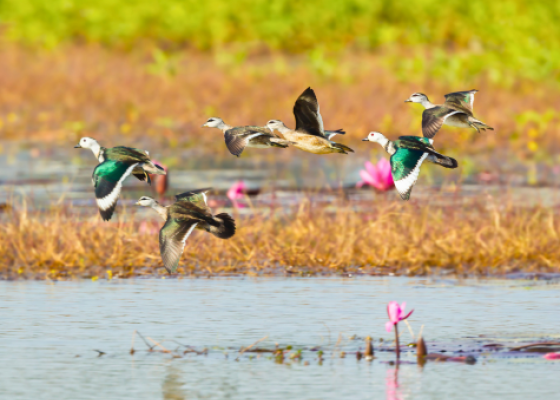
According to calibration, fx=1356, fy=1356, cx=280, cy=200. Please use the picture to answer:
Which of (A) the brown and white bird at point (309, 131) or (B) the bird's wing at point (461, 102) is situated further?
(B) the bird's wing at point (461, 102)

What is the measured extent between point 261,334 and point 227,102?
1580 cm

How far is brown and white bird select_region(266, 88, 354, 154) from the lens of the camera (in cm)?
521

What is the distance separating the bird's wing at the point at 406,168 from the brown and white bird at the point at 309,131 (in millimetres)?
218

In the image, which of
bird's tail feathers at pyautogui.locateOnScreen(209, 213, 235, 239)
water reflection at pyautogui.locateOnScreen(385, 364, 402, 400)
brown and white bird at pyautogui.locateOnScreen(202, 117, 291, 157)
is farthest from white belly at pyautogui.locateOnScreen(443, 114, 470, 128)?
water reflection at pyautogui.locateOnScreen(385, 364, 402, 400)

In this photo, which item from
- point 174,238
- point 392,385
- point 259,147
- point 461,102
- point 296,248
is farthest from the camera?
point 296,248

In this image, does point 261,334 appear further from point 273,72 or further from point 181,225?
point 273,72

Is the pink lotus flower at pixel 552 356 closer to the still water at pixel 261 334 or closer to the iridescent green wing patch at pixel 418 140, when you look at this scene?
the still water at pixel 261 334

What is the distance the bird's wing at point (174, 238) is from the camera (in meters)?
5.52

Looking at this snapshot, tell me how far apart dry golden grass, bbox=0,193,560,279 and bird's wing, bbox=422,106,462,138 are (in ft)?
15.8

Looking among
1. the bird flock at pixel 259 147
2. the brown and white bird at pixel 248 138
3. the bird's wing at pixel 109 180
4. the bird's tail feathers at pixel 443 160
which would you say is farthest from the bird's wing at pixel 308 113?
the bird's wing at pixel 109 180

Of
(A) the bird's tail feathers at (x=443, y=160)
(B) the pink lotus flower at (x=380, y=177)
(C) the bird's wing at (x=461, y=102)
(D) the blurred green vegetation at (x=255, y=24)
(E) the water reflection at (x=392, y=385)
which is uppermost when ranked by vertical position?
(D) the blurred green vegetation at (x=255, y=24)

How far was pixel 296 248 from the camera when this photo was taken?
10617mm

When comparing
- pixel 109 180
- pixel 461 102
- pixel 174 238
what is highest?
pixel 461 102

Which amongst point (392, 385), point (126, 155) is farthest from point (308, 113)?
point (392, 385)
